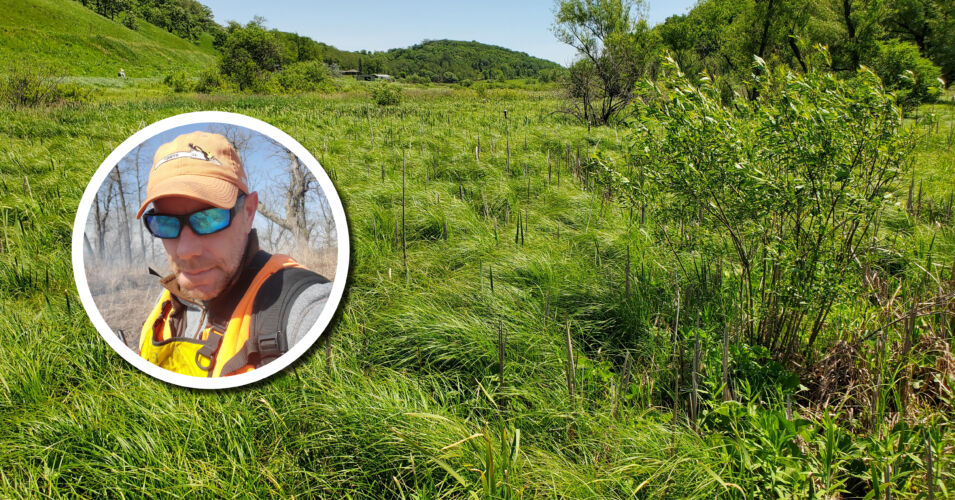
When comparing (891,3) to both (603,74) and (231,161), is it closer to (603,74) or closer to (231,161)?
(603,74)

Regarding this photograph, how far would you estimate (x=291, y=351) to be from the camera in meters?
1.27

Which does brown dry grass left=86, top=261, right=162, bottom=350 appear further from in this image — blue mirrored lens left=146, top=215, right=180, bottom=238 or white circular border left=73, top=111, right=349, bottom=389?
blue mirrored lens left=146, top=215, right=180, bottom=238

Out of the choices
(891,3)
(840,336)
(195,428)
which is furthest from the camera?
(891,3)

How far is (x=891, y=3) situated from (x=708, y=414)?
3022 centimetres

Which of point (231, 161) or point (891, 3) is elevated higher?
point (891, 3)

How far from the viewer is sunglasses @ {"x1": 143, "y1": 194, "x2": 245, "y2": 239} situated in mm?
1117

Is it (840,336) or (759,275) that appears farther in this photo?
(759,275)

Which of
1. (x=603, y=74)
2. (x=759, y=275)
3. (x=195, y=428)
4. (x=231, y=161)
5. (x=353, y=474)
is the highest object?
(x=603, y=74)

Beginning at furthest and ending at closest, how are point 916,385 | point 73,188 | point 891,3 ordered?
point 891,3 → point 73,188 → point 916,385

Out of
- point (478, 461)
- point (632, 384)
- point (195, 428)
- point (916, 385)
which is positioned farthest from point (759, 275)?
point (195, 428)

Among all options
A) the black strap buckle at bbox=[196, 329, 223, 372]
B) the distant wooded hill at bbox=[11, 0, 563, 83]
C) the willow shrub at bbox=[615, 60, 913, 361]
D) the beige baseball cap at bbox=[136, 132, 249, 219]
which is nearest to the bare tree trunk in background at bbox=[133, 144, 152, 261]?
the beige baseball cap at bbox=[136, 132, 249, 219]

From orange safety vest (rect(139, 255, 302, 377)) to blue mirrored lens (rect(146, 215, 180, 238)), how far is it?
20 cm

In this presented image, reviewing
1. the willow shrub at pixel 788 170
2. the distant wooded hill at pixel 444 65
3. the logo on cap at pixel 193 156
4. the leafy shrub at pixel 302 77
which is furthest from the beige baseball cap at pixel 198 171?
the distant wooded hill at pixel 444 65

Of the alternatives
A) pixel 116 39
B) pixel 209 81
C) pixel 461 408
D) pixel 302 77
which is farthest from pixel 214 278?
pixel 116 39
